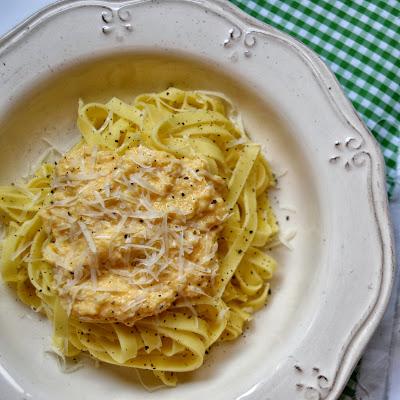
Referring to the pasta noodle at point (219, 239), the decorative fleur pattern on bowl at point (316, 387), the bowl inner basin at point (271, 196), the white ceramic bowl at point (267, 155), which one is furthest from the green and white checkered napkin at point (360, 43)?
the decorative fleur pattern on bowl at point (316, 387)

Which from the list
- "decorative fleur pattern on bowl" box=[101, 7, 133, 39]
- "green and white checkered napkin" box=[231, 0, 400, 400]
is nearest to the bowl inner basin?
"decorative fleur pattern on bowl" box=[101, 7, 133, 39]

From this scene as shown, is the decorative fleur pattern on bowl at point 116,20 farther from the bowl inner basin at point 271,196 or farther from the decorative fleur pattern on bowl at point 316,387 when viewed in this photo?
the decorative fleur pattern on bowl at point 316,387

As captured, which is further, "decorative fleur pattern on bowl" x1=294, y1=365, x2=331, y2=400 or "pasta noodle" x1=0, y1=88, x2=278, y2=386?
"pasta noodle" x1=0, y1=88, x2=278, y2=386

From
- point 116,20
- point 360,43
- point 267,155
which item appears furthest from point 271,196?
point 116,20

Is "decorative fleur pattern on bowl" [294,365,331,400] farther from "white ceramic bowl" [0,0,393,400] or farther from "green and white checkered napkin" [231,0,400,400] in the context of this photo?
"green and white checkered napkin" [231,0,400,400]

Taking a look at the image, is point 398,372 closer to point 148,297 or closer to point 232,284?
point 232,284

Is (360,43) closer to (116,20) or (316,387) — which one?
(116,20)
